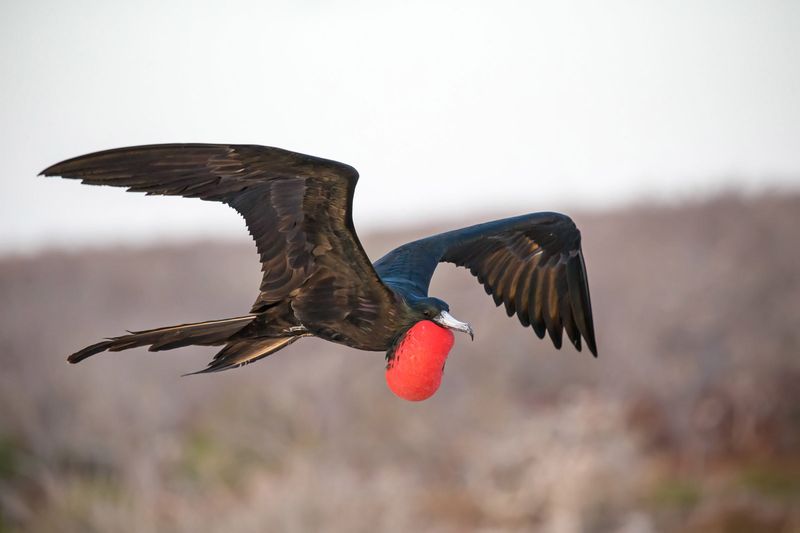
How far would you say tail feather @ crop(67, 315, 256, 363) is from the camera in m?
4.03

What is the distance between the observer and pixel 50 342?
66.8ft

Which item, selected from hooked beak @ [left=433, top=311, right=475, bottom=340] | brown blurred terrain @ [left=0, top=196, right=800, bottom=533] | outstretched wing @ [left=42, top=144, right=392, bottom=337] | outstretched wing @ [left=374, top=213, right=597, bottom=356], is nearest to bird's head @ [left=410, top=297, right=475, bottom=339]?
hooked beak @ [left=433, top=311, right=475, bottom=340]

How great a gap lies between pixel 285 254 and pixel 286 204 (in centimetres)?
22

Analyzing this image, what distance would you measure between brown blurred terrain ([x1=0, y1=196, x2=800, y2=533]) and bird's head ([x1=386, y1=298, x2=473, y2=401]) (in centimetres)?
793

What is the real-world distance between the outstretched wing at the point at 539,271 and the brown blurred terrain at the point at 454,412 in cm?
679

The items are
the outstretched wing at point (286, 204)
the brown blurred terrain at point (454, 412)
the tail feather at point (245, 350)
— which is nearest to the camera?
the outstretched wing at point (286, 204)

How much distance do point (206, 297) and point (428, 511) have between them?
11.1 m

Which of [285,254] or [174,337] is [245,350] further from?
[285,254]

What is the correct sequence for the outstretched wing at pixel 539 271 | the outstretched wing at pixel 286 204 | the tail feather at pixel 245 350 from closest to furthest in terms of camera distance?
1. the outstretched wing at pixel 286 204
2. the tail feather at pixel 245 350
3. the outstretched wing at pixel 539 271

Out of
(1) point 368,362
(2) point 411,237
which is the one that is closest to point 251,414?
(1) point 368,362

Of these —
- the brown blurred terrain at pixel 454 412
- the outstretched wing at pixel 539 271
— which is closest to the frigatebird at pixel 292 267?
the outstretched wing at pixel 539 271

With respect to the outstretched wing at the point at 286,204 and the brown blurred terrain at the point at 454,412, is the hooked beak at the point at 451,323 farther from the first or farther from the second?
the brown blurred terrain at the point at 454,412

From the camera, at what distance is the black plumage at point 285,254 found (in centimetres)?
378

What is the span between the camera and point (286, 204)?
3998mm
